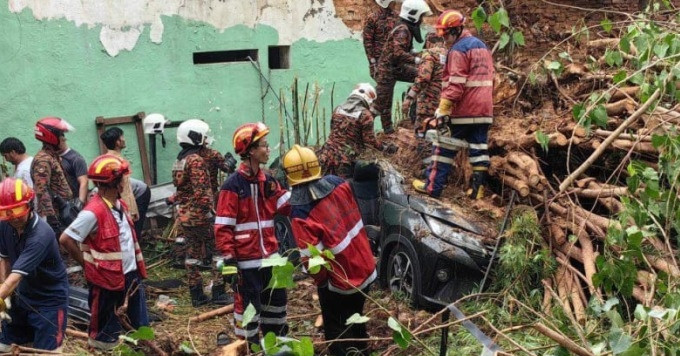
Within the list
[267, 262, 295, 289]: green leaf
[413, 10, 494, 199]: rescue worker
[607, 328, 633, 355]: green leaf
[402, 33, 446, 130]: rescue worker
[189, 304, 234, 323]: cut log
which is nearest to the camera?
[607, 328, 633, 355]: green leaf

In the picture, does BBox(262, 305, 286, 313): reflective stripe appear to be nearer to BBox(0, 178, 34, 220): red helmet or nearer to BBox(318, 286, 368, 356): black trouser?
BBox(318, 286, 368, 356): black trouser

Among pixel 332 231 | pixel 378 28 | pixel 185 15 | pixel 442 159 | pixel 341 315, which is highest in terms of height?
pixel 185 15

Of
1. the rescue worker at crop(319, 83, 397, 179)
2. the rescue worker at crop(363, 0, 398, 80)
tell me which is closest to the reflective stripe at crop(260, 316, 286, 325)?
the rescue worker at crop(319, 83, 397, 179)

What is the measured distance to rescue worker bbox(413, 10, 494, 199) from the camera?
7.84 meters

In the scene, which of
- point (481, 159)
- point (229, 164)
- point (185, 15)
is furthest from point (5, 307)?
point (185, 15)

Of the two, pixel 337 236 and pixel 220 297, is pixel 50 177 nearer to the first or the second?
pixel 220 297

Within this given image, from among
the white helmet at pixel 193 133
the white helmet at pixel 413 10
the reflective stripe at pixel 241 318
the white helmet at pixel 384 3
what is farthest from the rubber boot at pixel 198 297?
the white helmet at pixel 384 3

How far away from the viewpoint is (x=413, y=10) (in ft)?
31.7

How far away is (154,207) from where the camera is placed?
10227 millimetres

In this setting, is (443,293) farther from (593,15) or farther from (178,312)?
(593,15)

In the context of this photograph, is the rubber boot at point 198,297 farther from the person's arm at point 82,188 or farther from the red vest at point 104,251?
the red vest at point 104,251

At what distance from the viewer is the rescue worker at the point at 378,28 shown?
10.2 metres

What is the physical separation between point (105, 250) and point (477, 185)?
11.1ft

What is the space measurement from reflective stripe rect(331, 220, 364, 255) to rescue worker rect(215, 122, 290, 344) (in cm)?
96
